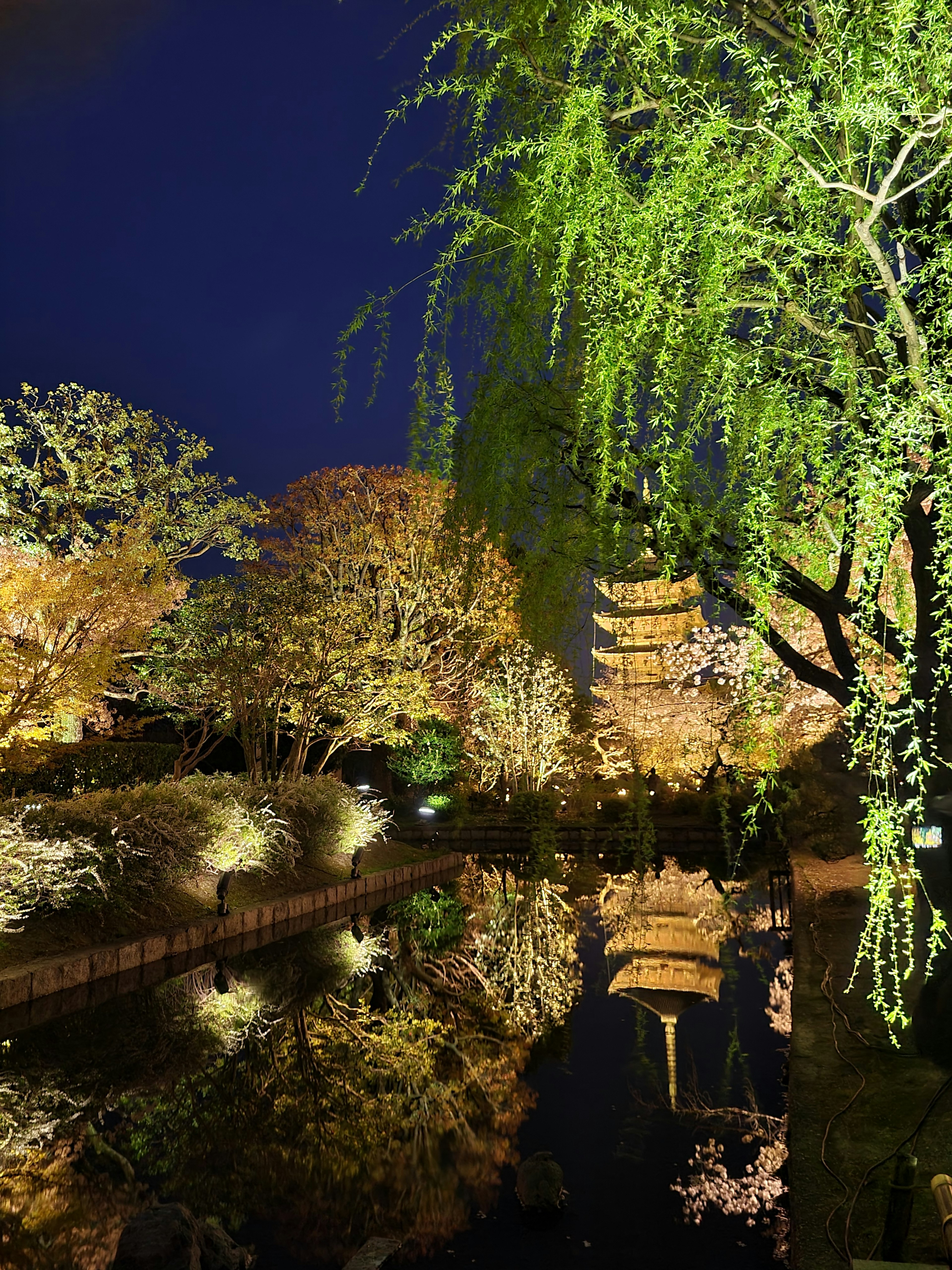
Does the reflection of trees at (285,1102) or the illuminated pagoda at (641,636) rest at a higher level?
the illuminated pagoda at (641,636)

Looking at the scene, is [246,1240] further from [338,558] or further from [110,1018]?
[338,558]

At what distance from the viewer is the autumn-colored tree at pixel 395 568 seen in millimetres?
19859

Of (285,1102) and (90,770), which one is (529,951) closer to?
(285,1102)

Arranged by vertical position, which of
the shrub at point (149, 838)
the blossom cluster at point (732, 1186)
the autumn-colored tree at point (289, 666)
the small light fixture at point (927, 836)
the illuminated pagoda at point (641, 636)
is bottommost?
the blossom cluster at point (732, 1186)

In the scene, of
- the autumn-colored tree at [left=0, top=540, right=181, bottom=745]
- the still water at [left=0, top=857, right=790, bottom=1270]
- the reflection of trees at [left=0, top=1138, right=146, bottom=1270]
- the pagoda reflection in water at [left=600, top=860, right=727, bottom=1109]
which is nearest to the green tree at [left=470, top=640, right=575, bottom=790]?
the pagoda reflection in water at [left=600, top=860, right=727, bottom=1109]

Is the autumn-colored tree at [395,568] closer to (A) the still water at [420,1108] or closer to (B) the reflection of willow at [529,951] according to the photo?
(B) the reflection of willow at [529,951]

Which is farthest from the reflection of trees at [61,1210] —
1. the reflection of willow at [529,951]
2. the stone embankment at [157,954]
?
the reflection of willow at [529,951]

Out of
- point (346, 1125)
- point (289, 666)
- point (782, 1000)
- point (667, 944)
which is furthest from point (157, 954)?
point (289, 666)

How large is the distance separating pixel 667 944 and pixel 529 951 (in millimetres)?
1698

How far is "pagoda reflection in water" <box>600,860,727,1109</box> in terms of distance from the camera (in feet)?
28.0

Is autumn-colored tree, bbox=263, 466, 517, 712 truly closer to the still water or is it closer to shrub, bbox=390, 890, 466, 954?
shrub, bbox=390, 890, 466, 954

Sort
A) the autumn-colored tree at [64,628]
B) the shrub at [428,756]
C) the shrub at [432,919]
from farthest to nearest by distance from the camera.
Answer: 1. the shrub at [428,756]
2. the autumn-colored tree at [64,628]
3. the shrub at [432,919]

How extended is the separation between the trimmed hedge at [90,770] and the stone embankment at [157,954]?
3.68 metres

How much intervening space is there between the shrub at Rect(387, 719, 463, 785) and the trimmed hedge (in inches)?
271
